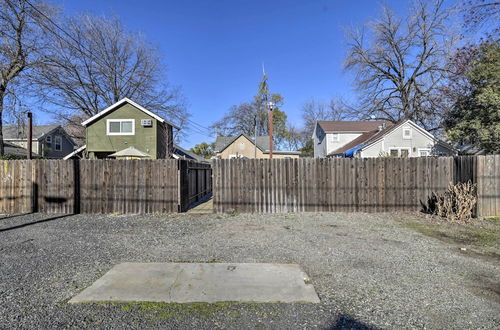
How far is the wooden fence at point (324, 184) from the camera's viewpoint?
8898 mm

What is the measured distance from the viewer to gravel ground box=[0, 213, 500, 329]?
2.74m

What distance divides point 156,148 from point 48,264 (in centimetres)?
1438

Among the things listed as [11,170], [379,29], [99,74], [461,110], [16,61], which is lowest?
[11,170]

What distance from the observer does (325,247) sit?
17.5 feet

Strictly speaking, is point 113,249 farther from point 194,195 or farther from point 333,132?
point 333,132

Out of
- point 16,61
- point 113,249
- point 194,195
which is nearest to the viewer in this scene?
point 113,249

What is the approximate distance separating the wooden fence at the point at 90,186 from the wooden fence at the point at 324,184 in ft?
5.83

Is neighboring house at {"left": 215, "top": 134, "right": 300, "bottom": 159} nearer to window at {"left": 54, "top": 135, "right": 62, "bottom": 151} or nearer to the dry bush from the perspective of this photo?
window at {"left": 54, "top": 135, "right": 62, "bottom": 151}

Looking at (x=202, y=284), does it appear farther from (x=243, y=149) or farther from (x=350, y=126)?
(x=243, y=149)

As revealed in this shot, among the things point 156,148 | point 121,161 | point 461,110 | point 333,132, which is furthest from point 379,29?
point 121,161

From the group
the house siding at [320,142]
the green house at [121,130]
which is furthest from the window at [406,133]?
the green house at [121,130]

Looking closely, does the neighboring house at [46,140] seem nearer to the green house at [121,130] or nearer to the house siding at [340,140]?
the green house at [121,130]

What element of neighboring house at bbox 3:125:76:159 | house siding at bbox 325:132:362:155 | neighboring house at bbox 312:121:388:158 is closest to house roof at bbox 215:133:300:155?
neighboring house at bbox 312:121:388:158

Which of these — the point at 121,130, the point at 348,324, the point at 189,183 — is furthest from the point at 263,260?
the point at 121,130
